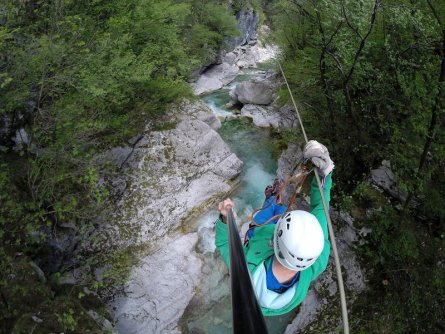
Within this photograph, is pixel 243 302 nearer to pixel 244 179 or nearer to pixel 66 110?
pixel 66 110

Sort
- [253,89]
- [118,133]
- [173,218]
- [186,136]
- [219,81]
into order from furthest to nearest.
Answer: [219,81] → [253,89] → [186,136] → [118,133] → [173,218]

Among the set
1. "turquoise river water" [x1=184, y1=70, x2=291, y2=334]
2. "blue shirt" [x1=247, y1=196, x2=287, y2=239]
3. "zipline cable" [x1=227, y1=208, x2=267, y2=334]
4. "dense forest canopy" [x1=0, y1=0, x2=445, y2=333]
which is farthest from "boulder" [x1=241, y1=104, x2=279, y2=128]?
"zipline cable" [x1=227, y1=208, x2=267, y2=334]

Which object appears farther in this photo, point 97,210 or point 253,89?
point 253,89

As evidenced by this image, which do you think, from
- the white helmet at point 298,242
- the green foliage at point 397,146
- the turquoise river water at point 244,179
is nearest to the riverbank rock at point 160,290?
the turquoise river water at point 244,179

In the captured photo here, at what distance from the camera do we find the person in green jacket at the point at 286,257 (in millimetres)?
2143

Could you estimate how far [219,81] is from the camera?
20.5m

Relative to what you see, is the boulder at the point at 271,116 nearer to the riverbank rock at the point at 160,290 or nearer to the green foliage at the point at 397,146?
the green foliage at the point at 397,146

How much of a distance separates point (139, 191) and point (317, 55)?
6350mm

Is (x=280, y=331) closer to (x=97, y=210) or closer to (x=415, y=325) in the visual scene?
(x=415, y=325)

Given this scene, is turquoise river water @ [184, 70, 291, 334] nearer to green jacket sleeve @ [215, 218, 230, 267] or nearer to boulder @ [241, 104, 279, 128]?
boulder @ [241, 104, 279, 128]

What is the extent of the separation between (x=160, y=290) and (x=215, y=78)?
17427 mm

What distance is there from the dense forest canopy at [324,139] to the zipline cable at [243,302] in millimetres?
3964

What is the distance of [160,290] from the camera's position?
20.0 ft

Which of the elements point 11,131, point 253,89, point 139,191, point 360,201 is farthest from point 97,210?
point 253,89
